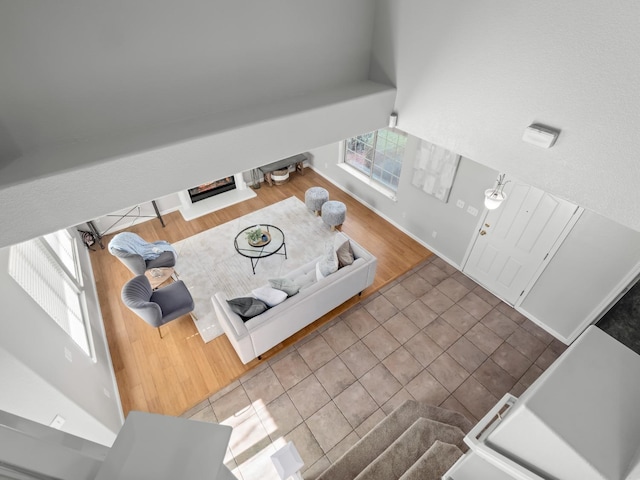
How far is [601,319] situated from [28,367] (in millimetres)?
5893

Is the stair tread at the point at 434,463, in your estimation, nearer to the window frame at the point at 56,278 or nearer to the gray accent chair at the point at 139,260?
the window frame at the point at 56,278

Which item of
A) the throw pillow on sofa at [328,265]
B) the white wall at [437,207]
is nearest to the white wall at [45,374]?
the throw pillow on sofa at [328,265]

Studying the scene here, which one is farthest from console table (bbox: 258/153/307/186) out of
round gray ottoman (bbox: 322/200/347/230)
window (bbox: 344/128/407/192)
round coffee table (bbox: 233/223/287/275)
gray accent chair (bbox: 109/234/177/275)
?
gray accent chair (bbox: 109/234/177/275)

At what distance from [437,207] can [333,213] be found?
190cm

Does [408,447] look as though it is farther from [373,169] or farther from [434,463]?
[373,169]

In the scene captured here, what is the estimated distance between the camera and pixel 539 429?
1344 millimetres

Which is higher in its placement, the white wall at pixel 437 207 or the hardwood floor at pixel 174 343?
the white wall at pixel 437 207

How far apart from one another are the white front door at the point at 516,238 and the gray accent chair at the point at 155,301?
4.45 meters

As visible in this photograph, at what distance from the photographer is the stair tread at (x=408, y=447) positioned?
2867 mm

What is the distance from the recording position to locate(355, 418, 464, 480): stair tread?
2.87 m

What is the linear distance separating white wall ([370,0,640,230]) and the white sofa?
2.62 meters

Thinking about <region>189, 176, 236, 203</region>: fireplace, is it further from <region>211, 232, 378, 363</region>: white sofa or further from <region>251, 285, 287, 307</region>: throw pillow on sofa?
<region>251, 285, 287, 307</region>: throw pillow on sofa

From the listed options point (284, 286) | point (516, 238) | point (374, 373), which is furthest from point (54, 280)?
point (516, 238)

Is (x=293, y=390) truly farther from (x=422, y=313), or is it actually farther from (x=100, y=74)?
(x=100, y=74)
